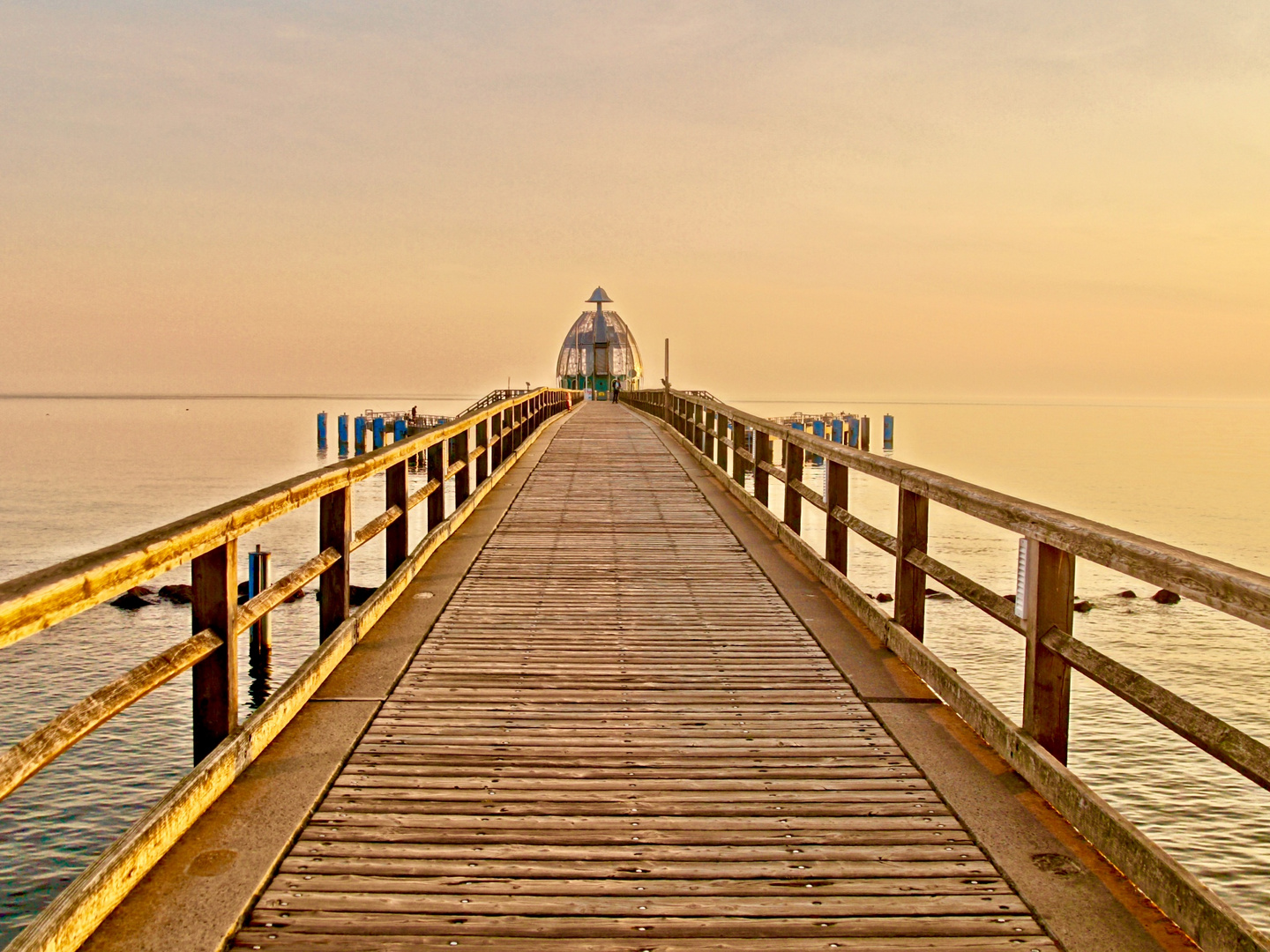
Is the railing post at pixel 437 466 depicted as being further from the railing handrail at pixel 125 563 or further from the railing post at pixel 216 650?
→ the railing post at pixel 216 650

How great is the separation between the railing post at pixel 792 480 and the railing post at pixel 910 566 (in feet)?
9.10

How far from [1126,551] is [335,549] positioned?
3980 mm

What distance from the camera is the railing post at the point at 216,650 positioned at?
383 centimetres

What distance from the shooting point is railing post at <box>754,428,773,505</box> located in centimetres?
1091

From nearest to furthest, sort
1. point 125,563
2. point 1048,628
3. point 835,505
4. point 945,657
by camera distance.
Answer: point 125,563, point 1048,628, point 835,505, point 945,657

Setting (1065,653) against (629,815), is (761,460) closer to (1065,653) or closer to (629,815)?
(1065,653)

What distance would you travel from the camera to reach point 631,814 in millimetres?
3727

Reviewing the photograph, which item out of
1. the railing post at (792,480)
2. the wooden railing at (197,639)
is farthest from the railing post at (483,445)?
the wooden railing at (197,639)

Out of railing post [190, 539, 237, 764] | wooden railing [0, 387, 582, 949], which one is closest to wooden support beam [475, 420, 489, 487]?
wooden railing [0, 387, 582, 949]

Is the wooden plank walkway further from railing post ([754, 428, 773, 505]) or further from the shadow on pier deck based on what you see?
railing post ([754, 428, 773, 505])

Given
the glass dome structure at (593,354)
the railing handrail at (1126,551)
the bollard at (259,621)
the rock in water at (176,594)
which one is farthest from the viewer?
the glass dome structure at (593,354)

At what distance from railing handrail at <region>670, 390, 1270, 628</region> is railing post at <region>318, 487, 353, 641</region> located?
122 inches

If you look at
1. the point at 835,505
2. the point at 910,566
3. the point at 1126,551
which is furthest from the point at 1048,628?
the point at 835,505

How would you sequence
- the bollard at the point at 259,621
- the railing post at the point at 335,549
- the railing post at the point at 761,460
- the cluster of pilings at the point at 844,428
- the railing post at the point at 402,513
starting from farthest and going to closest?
the cluster of pilings at the point at 844,428 < the bollard at the point at 259,621 < the railing post at the point at 761,460 < the railing post at the point at 402,513 < the railing post at the point at 335,549
